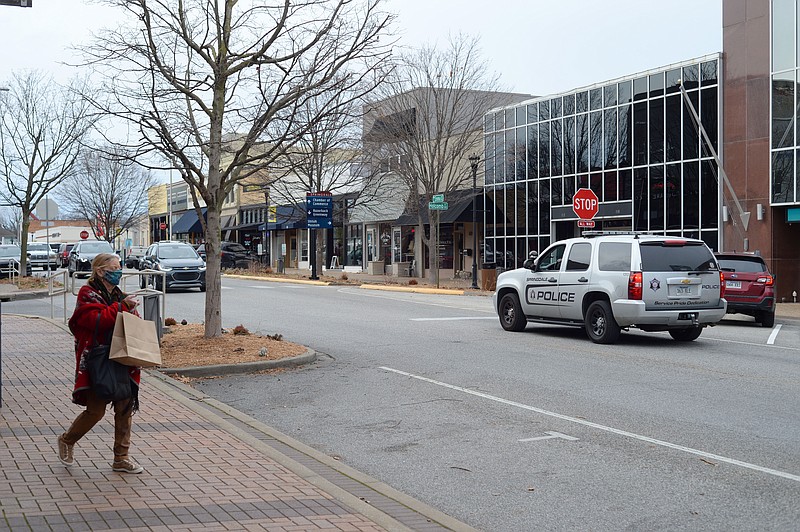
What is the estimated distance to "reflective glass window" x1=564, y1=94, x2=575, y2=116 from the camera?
122 feet

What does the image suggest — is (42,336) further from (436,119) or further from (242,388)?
(436,119)

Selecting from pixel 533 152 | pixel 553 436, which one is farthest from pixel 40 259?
pixel 553 436

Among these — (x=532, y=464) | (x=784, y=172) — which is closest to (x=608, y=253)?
(x=532, y=464)

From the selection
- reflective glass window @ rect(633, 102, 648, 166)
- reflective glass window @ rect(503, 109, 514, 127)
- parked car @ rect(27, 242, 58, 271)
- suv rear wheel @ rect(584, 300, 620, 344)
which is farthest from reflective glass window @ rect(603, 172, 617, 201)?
parked car @ rect(27, 242, 58, 271)

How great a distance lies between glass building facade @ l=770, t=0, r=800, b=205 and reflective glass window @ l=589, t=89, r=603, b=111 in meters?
8.13

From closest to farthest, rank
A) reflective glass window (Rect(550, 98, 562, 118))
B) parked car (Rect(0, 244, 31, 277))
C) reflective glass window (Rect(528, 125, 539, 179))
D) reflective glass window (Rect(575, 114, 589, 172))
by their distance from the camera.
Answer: reflective glass window (Rect(575, 114, 589, 172)) → reflective glass window (Rect(550, 98, 562, 118)) → reflective glass window (Rect(528, 125, 539, 179)) → parked car (Rect(0, 244, 31, 277))

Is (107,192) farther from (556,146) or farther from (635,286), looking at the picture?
(635,286)

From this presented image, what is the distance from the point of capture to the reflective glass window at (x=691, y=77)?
3122 cm

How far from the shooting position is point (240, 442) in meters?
7.89

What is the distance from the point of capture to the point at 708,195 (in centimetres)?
3050

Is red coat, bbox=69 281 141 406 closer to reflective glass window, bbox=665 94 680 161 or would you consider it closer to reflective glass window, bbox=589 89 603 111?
reflective glass window, bbox=665 94 680 161

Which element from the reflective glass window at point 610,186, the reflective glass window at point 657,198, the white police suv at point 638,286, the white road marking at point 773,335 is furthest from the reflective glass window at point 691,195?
the white police suv at point 638,286

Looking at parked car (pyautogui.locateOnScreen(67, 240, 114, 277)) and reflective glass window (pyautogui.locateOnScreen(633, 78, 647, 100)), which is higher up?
reflective glass window (pyautogui.locateOnScreen(633, 78, 647, 100))

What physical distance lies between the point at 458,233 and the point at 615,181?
12.7 m
